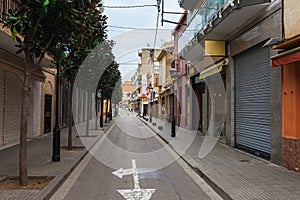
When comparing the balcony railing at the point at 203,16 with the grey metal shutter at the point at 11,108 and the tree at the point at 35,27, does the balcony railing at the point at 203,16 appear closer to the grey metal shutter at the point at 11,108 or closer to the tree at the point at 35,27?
the tree at the point at 35,27

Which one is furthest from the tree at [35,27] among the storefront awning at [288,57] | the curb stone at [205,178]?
the storefront awning at [288,57]

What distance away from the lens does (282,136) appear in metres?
8.71

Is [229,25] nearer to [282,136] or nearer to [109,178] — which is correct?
[282,136]

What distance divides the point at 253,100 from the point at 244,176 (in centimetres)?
420

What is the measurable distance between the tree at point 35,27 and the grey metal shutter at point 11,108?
6.99m

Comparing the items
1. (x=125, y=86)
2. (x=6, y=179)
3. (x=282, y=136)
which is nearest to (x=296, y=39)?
(x=282, y=136)

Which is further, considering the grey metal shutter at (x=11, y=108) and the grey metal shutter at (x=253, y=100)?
the grey metal shutter at (x=11, y=108)

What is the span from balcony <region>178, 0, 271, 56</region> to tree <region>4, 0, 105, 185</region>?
17.3ft

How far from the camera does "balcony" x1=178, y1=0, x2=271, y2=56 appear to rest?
1010 centimetres

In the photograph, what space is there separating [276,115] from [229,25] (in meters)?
4.48

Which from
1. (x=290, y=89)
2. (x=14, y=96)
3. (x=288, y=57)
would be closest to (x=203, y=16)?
(x=290, y=89)

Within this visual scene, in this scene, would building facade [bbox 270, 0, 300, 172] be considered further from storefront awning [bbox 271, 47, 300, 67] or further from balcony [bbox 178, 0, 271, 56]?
balcony [bbox 178, 0, 271, 56]

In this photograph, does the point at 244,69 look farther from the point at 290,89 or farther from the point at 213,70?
the point at 290,89

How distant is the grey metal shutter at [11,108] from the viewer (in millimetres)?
13297
